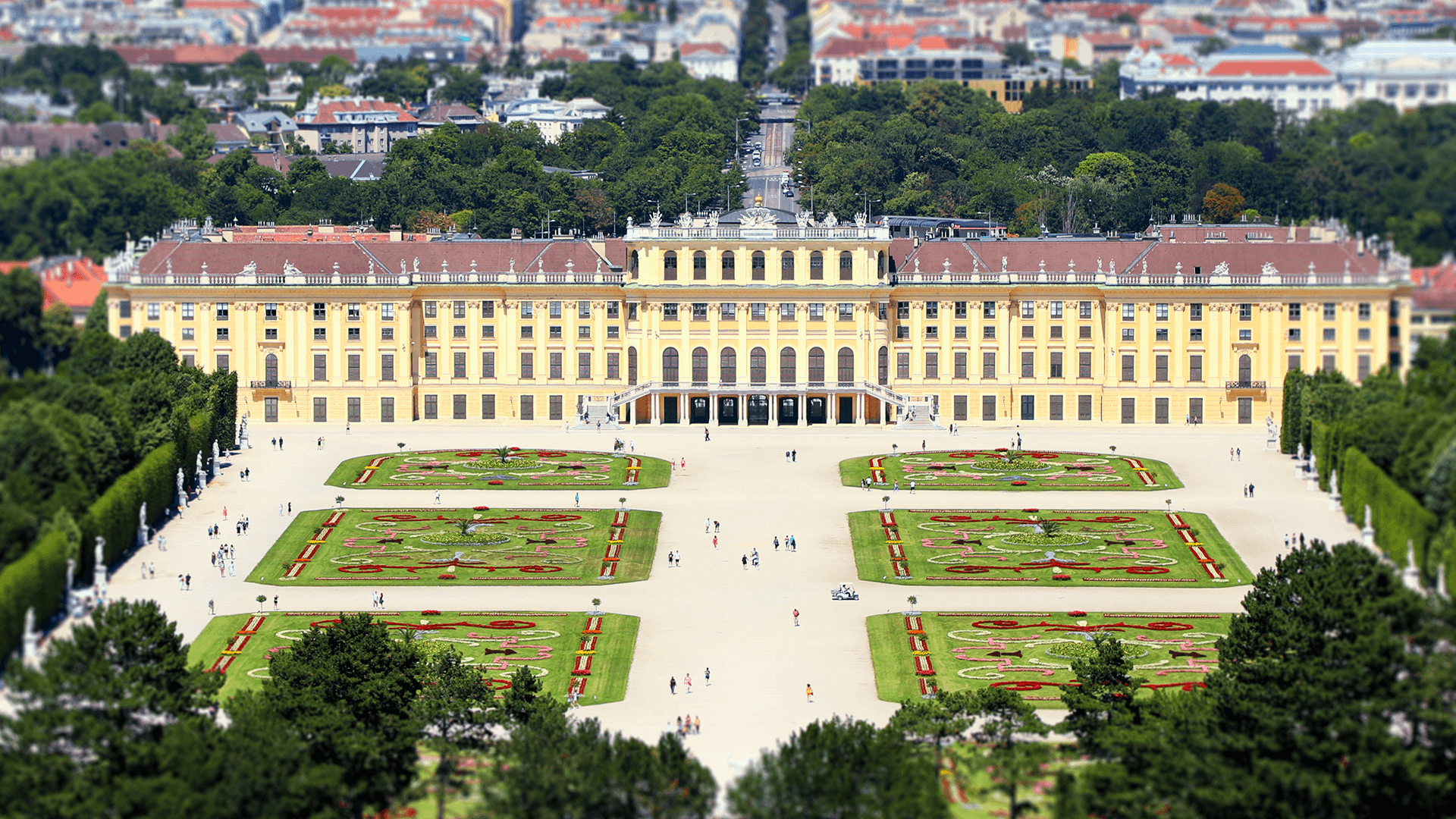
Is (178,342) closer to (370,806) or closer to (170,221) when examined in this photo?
(170,221)

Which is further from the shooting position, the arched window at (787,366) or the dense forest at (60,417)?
the arched window at (787,366)

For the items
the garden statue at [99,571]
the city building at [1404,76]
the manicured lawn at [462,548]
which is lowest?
the manicured lawn at [462,548]

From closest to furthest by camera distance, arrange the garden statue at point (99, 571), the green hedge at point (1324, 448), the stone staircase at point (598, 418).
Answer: the garden statue at point (99, 571)
the green hedge at point (1324, 448)
the stone staircase at point (598, 418)

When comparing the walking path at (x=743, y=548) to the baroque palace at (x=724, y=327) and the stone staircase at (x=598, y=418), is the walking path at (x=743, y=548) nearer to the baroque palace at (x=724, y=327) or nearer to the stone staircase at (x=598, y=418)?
the stone staircase at (x=598, y=418)

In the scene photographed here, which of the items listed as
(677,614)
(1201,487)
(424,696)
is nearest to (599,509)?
(677,614)

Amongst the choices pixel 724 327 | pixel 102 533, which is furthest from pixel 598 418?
pixel 102 533

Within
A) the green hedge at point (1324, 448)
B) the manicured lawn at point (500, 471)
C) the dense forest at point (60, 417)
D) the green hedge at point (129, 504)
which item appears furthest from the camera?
the manicured lawn at point (500, 471)

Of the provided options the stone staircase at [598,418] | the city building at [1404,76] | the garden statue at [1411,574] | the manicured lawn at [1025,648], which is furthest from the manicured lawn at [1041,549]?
the stone staircase at [598,418]
